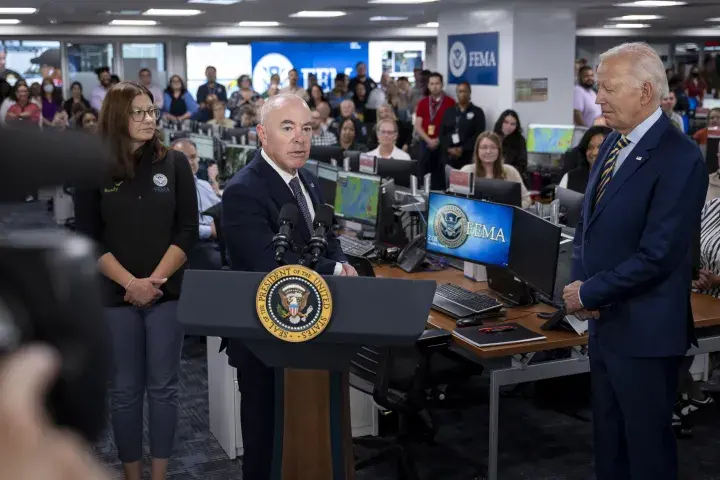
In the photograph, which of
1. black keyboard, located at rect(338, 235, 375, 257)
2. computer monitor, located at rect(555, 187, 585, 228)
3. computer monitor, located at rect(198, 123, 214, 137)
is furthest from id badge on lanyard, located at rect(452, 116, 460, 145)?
computer monitor, located at rect(555, 187, 585, 228)

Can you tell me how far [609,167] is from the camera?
2824 millimetres

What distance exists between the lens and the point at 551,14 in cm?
1205

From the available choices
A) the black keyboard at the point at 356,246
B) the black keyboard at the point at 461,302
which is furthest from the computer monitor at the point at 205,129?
the black keyboard at the point at 461,302

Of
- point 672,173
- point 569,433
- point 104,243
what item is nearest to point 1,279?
point 672,173

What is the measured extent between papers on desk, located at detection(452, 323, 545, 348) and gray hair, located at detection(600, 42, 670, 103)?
1.10 metres

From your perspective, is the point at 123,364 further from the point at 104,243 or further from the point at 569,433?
the point at 569,433

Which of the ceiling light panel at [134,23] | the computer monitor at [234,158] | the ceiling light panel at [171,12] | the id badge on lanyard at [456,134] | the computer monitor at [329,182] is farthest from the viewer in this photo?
the ceiling light panel at [134,23]

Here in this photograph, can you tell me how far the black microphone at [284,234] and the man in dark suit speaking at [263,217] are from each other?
0.42 m

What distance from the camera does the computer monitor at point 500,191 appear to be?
4988mm

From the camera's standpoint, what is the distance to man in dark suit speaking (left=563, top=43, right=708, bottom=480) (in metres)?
2.67

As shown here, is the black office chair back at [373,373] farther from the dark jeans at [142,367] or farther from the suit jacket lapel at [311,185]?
the suit jacket lapel at [311,185]

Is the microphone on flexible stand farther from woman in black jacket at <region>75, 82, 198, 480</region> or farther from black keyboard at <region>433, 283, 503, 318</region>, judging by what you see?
black keyboard at <region>433, 283, 503, 318</region>

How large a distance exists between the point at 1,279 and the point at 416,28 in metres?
18.6

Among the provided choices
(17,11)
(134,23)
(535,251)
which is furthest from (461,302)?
(134,23)
